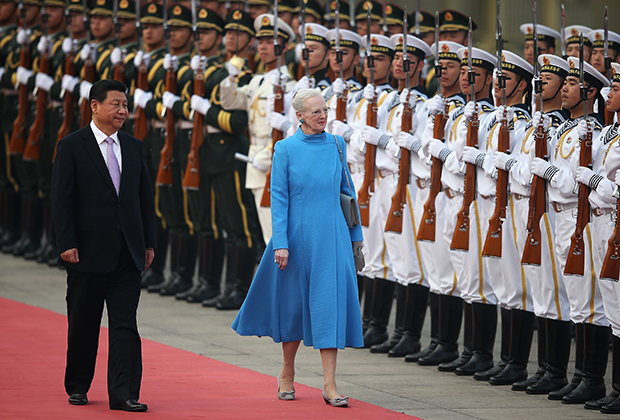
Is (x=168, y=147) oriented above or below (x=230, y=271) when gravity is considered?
above

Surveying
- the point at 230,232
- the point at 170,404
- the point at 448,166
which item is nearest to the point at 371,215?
the point at 448,166

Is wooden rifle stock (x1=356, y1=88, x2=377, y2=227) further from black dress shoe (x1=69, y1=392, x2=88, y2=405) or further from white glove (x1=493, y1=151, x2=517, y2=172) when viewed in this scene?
black dress shoe (x1=69, y1=392, x2=88, y2=405)

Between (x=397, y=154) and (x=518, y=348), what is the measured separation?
5.61ft

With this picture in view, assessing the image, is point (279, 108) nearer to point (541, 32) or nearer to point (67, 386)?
point (541, 32)

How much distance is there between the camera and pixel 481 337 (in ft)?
24.8

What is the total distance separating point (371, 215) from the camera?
866 centimetres

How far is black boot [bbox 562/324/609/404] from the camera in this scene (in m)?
6.65

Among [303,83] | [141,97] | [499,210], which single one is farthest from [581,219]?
[141,97]

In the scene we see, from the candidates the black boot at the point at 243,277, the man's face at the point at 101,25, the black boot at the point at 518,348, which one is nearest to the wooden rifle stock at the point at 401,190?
the black boot at the point at 518,348

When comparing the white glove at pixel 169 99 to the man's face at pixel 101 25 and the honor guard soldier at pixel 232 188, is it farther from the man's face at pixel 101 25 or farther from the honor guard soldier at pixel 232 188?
the man's face at pixel 101 25

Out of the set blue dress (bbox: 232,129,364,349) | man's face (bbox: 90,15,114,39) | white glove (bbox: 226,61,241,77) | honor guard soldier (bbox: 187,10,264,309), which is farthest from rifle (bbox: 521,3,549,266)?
man's face (bbox: 90,15,114,39)

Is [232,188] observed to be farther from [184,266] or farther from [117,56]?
[117,56]

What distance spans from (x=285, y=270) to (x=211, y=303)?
4.00 metres

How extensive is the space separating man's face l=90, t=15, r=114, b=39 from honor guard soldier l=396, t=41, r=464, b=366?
476 centimetres
